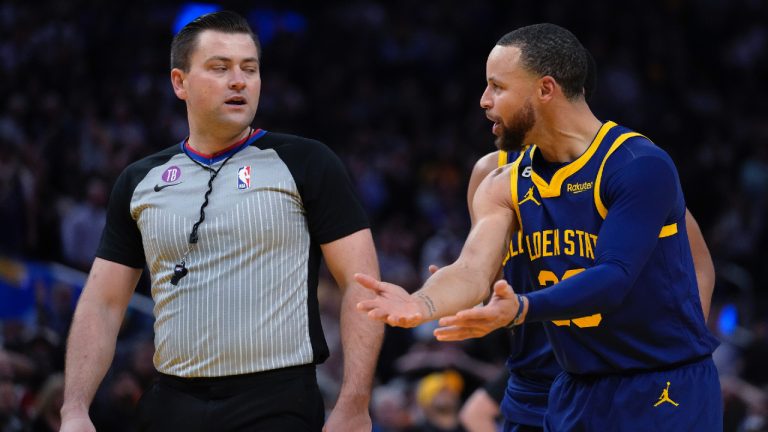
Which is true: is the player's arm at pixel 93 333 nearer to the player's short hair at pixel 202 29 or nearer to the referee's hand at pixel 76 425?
the referee's hand at pixel 76 425

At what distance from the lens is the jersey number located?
434 cm

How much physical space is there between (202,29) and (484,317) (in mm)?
2017

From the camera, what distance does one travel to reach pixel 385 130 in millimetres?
17422

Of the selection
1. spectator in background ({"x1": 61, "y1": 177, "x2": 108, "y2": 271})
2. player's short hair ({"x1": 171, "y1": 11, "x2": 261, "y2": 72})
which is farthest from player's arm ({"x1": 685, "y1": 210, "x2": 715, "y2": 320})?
spectator in background ({"x1": 61, "y1": 177, "x2": 108, "y2": 271})

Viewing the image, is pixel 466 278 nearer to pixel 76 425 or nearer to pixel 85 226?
pixel 76 425

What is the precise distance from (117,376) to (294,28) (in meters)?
10.9

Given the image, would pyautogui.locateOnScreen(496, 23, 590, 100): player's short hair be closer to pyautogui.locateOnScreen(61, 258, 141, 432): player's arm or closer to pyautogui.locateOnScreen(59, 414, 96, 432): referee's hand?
pyautogui.locateOnScreen(61, 258, 141, 432): player's arm

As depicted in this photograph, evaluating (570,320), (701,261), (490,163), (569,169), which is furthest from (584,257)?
(490,163)

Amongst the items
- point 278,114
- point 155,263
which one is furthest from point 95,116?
point 155,263

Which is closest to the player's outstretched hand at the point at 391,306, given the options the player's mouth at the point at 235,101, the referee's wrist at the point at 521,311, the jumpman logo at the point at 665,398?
the referee's wrist at the point at 521,311

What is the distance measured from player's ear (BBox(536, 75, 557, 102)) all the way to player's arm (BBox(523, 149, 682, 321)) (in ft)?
1.57

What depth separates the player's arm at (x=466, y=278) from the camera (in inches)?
150

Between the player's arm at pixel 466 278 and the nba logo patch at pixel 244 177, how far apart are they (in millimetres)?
935

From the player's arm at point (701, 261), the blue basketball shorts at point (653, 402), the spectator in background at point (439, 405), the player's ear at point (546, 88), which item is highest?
the player's ear at point (546, 88)
